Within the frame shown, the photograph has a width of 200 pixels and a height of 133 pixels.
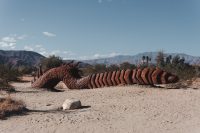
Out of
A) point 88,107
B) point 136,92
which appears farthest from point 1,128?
point 136,92

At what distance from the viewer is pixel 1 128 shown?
13.2 m

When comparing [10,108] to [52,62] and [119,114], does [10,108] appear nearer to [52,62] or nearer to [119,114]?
[119,114]

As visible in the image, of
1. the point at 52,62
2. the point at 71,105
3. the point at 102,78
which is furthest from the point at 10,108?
the point at 52,62

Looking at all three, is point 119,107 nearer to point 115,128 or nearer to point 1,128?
point 115,128

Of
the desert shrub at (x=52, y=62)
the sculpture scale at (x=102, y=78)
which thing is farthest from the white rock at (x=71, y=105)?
the desert shrub at (x=52, y=62)

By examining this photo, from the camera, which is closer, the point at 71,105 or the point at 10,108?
the point at 10,108

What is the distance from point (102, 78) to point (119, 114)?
955 centimetres

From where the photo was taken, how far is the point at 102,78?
24.9 meters

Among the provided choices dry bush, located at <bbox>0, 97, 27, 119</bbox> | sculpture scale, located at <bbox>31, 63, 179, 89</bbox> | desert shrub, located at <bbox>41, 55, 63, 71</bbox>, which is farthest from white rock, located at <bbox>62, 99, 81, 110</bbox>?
desert shrub, located at <bbox>41, 55, 63, 71</bbox>

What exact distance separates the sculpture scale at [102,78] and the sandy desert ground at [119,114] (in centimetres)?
131

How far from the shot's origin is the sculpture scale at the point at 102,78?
74.2 feet

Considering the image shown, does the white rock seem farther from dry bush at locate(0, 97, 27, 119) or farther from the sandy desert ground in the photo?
dry bush at locate(0, 97, 27, 119)

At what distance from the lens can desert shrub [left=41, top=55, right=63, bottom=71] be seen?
2360 inches

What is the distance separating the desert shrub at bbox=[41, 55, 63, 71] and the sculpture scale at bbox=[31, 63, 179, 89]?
2950 cm
